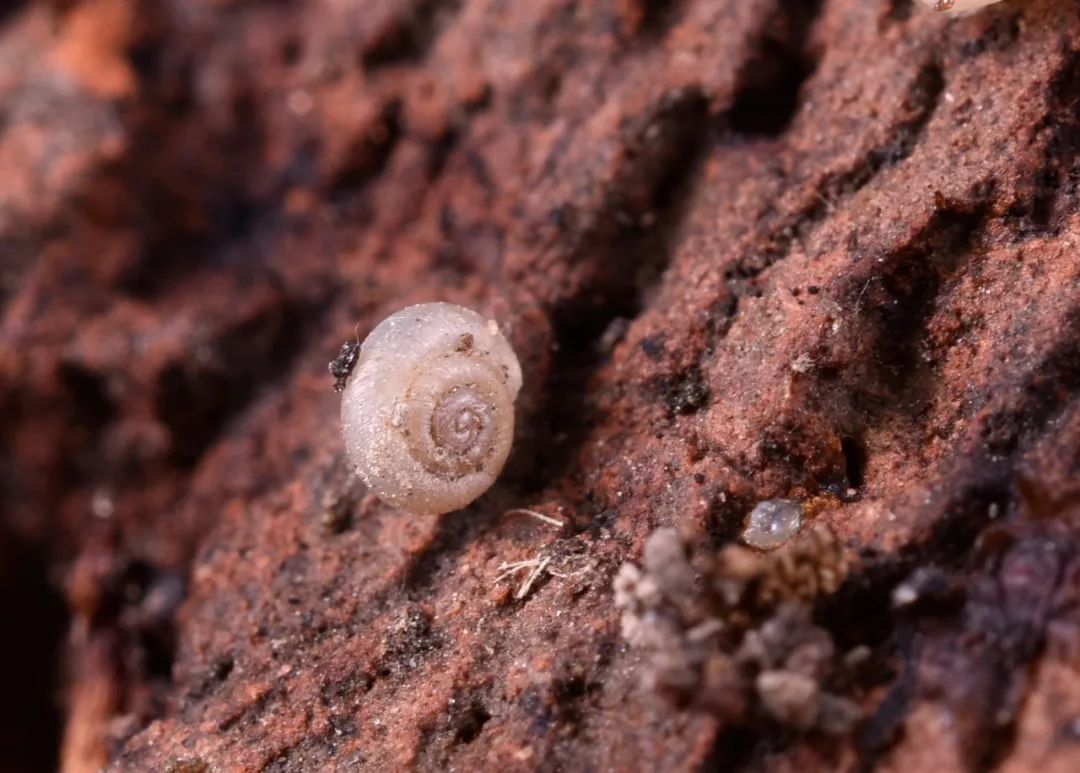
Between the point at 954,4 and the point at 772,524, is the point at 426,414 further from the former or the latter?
the point at 954,4

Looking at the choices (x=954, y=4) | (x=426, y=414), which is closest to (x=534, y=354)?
(x=426, y=414)

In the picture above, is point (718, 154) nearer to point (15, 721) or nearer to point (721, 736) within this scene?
point (721, 736)

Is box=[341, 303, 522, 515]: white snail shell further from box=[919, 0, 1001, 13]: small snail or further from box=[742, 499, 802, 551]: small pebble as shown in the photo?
box=[919, 0, 1001, 13]: small snail

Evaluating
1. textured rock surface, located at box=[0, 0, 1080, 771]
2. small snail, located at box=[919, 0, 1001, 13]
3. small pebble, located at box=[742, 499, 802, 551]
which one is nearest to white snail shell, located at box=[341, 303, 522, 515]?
textured rock surface, located at box=[0, 0, 1080, 771]

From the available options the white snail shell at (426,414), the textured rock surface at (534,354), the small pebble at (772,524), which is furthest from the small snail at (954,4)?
the white snail shell at (426,414)

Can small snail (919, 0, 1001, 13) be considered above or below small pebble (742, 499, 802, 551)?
above
